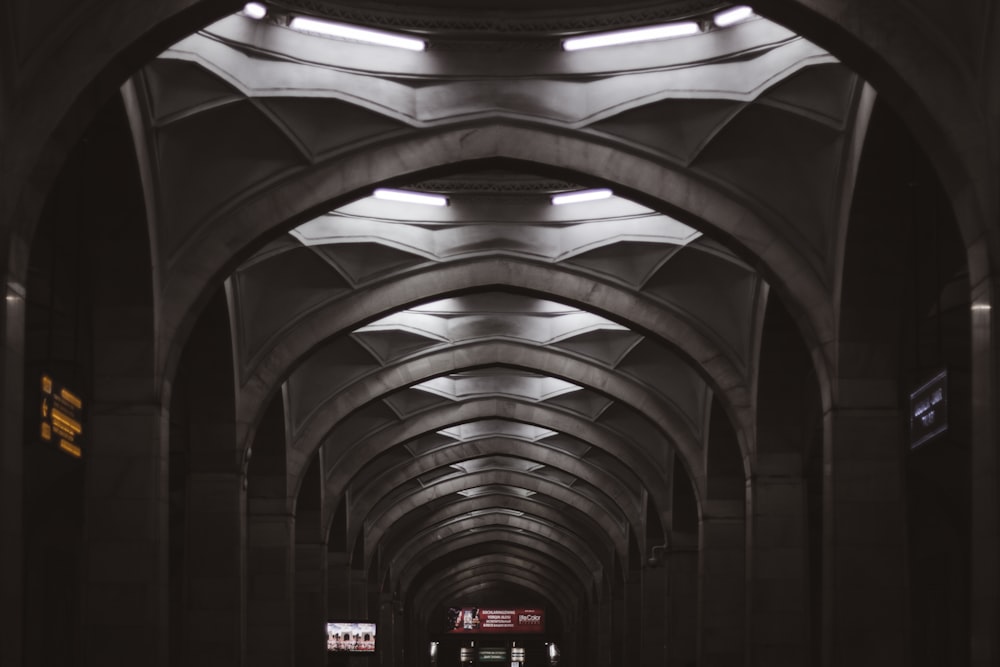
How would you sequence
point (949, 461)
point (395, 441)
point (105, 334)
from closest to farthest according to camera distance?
point (105, 334) < point (949, 461) < point (395, 441)

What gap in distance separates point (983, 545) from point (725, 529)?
56.3ft

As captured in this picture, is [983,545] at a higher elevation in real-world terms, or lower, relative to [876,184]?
lower

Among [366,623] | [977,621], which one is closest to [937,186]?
[977,621]

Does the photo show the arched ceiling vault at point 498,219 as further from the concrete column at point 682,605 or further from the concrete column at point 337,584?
the concrete column at point 337,584

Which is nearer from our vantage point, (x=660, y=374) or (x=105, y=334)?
(x=105, y=334)

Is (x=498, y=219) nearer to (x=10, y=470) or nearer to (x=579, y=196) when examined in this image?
(x=579, y=196)

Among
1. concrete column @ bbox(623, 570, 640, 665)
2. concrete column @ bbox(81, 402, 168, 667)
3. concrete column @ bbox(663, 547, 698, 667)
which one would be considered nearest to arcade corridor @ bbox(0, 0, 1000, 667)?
concrete column @ bbox(81, 402, 168, 667)

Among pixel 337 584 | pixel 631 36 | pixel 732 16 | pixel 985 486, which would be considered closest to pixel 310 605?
pixel 337 584

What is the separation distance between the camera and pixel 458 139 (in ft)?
61.8

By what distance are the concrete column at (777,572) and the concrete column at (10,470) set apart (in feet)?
44.9

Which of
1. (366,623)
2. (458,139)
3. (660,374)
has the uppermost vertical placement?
(458,139)

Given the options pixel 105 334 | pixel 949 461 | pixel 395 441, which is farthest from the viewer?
pixel 395 441

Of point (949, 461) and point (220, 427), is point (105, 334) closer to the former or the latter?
point (220, 427)

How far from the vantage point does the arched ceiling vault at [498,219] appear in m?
18.0
